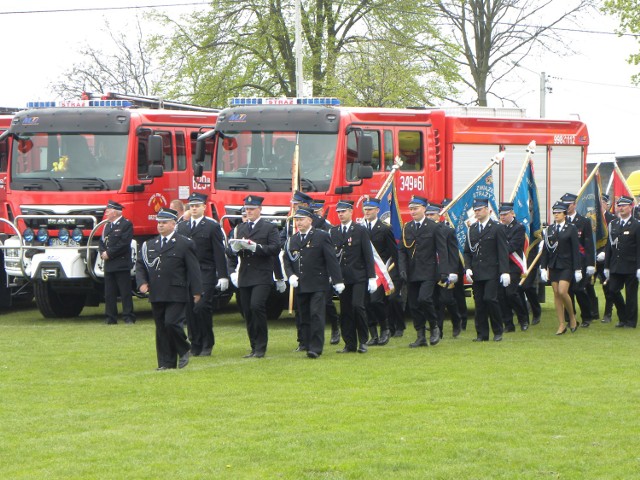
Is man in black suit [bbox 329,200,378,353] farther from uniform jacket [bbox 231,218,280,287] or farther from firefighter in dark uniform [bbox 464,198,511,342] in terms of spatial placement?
firefighter in dark uniform [bbox 464,198,511,342]

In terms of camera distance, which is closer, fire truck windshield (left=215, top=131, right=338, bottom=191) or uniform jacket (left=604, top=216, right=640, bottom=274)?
uniform jacket (left=604, top=216, right=640, bottom=274)

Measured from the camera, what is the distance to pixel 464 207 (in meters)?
18.6

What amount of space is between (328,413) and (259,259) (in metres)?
4.29

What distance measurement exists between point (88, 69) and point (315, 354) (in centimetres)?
3948

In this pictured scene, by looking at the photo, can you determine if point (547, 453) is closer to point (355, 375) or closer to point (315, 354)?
point (355, 375)

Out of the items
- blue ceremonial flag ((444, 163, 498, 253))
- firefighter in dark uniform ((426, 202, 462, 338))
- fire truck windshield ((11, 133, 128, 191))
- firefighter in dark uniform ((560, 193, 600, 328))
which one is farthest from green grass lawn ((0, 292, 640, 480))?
fire truck windshield ((11, 133, 128, 191))

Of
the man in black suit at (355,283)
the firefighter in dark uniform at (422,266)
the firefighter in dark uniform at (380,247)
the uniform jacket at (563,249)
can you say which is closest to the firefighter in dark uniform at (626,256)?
the uniform jacket at (563,249)

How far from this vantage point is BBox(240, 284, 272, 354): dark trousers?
1417cm

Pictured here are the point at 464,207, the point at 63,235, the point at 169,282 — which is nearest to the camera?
the point at 169,282

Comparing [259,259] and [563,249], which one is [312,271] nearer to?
[259,259]

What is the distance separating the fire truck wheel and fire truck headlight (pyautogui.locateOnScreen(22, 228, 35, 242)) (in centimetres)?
81

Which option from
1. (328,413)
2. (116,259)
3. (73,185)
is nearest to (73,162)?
(73,185)

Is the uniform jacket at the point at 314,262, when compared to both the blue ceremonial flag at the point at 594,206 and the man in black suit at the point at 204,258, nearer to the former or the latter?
the man in black suit at the point at 204,258

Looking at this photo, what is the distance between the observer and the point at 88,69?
5166 cm
